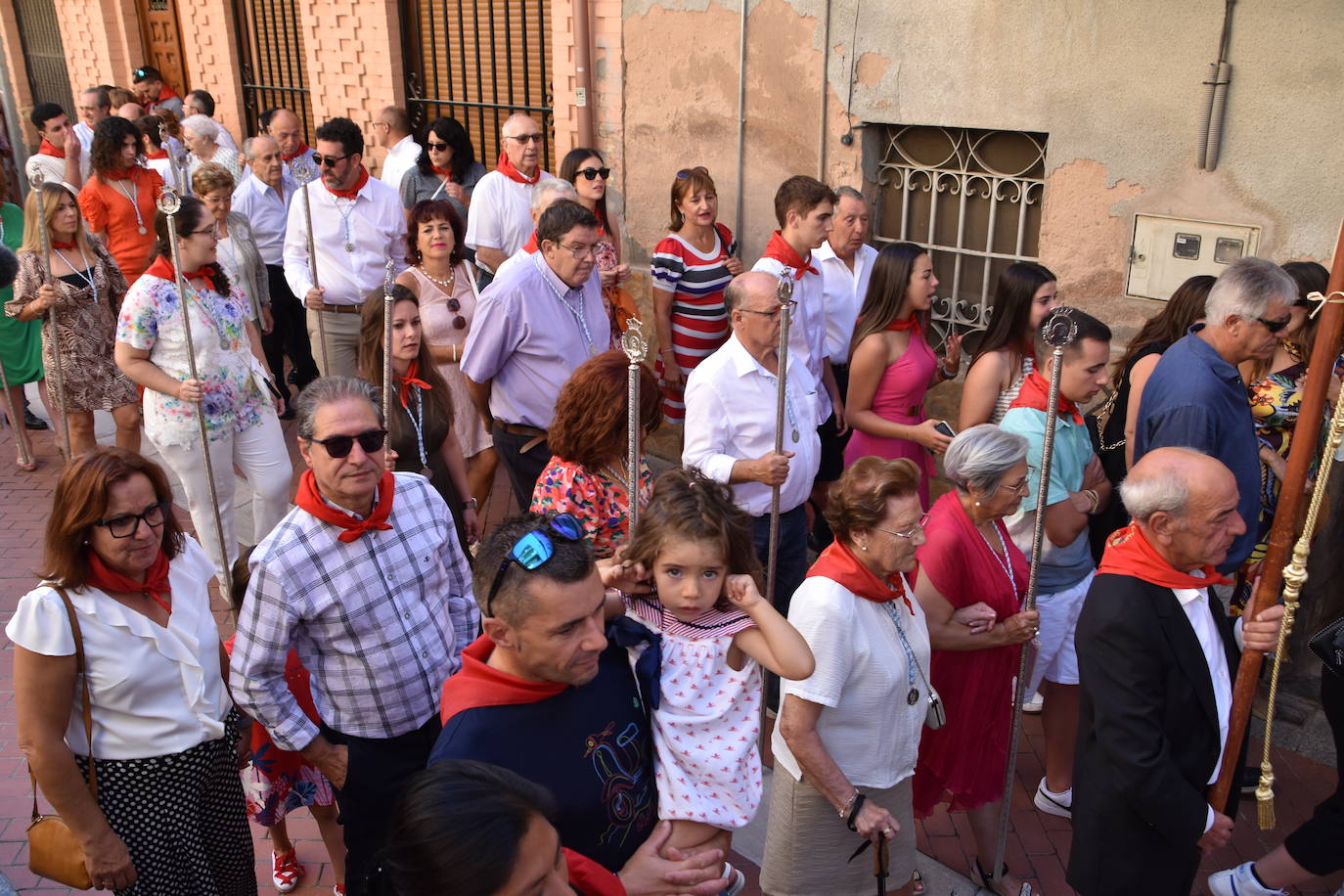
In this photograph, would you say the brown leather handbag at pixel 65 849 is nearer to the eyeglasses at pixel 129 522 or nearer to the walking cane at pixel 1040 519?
the eyeglasses at pixel 129 522

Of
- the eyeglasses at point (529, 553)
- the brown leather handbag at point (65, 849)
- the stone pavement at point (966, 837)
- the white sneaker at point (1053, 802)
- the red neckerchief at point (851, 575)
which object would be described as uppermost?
the eyeglasses at point (529, 553)

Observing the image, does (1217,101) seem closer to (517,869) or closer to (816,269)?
(816,269)

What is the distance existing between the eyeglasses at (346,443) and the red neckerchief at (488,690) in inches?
35.5

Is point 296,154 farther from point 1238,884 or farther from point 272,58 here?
point 1238,884

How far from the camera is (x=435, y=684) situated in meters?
3.37

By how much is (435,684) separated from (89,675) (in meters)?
0.93

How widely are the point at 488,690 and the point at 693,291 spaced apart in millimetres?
4060

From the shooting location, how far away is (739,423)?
4371mm

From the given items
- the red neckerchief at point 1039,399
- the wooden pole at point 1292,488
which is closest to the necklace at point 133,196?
the red neckerchief at point 1039,399

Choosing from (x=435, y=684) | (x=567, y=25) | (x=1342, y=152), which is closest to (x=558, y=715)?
(x=435, y=684)

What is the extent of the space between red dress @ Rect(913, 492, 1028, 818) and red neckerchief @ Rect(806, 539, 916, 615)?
0.42 meters

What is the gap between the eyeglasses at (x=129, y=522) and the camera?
9.82ft

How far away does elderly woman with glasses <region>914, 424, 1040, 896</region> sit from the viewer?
3.52 metres

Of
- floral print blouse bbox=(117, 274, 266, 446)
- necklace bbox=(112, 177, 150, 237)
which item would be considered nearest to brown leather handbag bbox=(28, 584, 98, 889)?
floral print blouse bbox=(117, 274, 266, 446)
